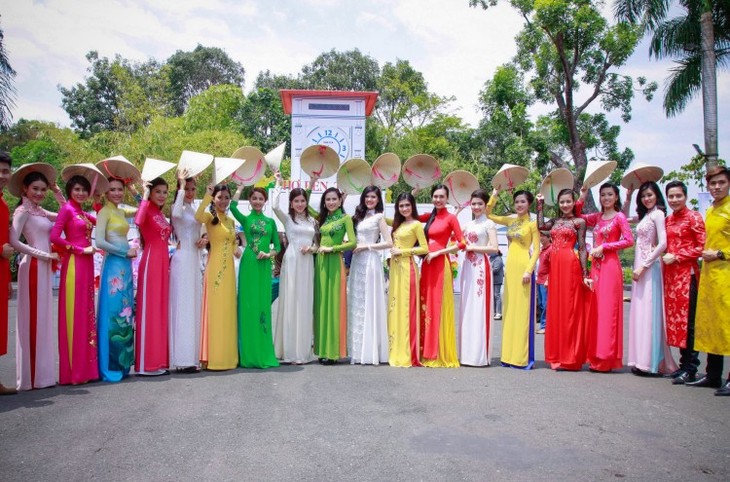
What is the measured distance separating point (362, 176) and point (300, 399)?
2834 millimetres

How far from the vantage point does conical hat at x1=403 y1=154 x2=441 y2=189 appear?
21.8ft

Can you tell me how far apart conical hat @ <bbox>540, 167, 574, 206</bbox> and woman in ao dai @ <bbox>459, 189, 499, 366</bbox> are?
0.69 m

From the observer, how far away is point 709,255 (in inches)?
202

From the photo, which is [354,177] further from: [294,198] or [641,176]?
[641,176]

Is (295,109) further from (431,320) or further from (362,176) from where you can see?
(431,320)

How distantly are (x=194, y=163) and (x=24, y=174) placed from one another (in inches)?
57.2

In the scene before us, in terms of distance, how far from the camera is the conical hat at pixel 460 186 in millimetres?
6637

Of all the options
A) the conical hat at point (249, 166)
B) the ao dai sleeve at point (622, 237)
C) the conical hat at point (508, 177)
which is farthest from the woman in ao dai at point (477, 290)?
the conical hat at point (249, 166)

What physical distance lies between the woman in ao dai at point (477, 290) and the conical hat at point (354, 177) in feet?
3.98

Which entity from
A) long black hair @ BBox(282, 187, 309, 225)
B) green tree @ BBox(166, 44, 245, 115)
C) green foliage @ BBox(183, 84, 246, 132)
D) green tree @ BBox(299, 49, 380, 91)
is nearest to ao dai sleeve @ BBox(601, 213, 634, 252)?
long black hair @ BBox(282, 187, 309, 225)

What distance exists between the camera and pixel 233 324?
5832 mm

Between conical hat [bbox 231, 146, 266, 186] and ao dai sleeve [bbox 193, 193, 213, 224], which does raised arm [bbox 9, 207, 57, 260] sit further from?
conical hat [bbox 231, 146, 266, 186]

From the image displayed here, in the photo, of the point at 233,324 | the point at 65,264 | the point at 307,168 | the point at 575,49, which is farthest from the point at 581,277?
the point at 575,49

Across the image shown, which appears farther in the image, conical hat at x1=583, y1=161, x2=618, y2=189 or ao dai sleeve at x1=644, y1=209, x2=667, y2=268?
conical hat at x1=583, y1=161, x2=618, y2=189
